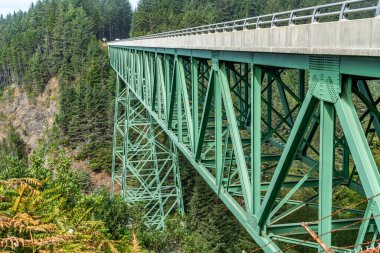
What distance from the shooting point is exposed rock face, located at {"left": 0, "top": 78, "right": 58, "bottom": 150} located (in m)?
69.7

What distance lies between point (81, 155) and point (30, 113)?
26234 mm

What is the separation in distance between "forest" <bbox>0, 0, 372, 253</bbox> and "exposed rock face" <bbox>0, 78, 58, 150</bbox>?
1.61 meters

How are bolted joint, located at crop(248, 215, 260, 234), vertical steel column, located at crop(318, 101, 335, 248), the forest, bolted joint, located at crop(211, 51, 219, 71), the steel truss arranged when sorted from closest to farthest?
1. vertical steel column, located at crop(318, 101, 335, 248)
2. the forest
3. bolted joint, located at crop(248, 215, 260, 234)
4. bolted joint, located at crop(211, 51, 219, 71)
5. the steel truss

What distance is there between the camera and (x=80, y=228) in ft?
22.8

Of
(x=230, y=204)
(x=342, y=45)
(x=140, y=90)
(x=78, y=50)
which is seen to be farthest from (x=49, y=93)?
(x=342, y=45)

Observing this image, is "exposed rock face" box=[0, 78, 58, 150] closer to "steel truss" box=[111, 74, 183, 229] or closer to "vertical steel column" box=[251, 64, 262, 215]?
"steel truss" box=[111, 74, 183, 229]

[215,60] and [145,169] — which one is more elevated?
[215,60]

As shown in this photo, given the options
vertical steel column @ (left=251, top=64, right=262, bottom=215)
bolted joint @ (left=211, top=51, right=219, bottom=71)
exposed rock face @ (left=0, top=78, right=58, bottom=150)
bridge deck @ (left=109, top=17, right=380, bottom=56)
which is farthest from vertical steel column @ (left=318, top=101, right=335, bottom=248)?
exposed rock face @ (left=0, top=78, right=58, bottom=150)

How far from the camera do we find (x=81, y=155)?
Result: 52562 millimetres

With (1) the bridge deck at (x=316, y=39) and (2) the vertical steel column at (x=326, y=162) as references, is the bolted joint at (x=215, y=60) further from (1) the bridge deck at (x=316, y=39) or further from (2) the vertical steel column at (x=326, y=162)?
(2) the vertical steel column at (x=326, y=162)

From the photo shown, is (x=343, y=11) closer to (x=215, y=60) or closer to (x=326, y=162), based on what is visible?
(x=326, y=162)

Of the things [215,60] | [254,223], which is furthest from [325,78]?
[215,60]

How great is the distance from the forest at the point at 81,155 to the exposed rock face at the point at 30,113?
5.28 ft

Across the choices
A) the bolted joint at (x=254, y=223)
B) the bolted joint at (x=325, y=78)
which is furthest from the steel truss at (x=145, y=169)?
the bolted joint at (x=325, y=78)
